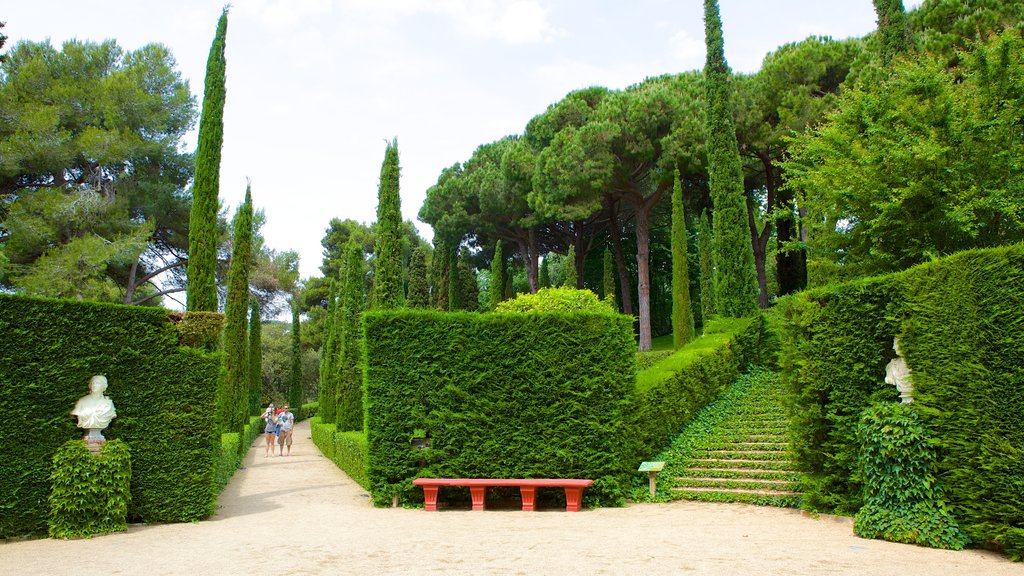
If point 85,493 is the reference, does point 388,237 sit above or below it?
above

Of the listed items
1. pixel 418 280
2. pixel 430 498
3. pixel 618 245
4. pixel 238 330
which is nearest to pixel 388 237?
pixel 238 330

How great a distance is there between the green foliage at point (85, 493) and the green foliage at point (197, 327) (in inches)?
67.2

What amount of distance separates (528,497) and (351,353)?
38.0 ft

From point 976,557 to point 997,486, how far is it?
2.29 feet

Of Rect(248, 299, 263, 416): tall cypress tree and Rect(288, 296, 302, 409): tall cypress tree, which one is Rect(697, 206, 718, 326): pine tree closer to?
Rect(248, 299, 263, 416): tall cypress tree

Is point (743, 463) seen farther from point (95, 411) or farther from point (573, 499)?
point (95, 411)

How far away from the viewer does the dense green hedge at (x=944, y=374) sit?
5.93 metres

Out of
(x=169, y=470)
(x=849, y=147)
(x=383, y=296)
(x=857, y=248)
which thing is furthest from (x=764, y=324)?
(x=169, y=470)

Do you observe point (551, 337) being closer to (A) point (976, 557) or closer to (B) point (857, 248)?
(A) point (976, 557)

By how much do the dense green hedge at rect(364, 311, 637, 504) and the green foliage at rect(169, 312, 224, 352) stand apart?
2.15 m

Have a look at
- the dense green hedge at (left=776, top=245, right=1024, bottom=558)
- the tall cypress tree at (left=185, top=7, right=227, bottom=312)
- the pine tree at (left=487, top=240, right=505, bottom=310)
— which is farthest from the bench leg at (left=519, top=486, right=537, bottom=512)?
the pine tree at (left=487, top=240, right=505, bottom=310)

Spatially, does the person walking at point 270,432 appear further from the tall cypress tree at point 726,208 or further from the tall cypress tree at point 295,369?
the tall cypress tree at point 726,208

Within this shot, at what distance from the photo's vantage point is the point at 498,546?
6.70 meters

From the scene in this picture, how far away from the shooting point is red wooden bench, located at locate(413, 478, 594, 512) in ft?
30.5
